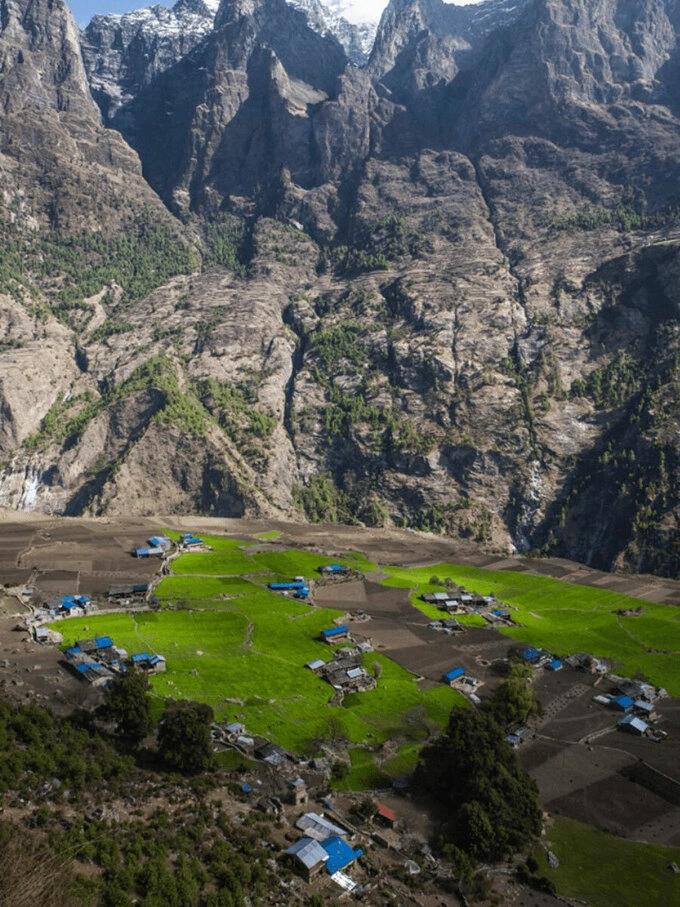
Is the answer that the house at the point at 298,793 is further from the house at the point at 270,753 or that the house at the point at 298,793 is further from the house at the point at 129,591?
the house at the point at 129,591

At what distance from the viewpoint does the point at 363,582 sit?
130 meters

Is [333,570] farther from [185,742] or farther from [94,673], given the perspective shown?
[185,742]

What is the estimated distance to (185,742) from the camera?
58.6 m

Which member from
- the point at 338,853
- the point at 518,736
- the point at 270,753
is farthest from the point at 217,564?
the point at 338,853

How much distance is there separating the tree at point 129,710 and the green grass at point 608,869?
35797 mm

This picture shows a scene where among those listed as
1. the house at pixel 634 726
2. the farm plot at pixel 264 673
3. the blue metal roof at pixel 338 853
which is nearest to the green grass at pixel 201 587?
the farm plot at pixel 264 673

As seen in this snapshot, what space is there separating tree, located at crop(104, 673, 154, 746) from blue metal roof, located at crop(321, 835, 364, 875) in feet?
68.8

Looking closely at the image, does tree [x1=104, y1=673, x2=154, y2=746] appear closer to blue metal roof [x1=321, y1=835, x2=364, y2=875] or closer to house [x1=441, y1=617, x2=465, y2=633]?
blue metal roof [x1=321, y1=835, x2=364, y2=875]

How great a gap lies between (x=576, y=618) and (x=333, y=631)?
154ft

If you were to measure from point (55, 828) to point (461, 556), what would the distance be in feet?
426

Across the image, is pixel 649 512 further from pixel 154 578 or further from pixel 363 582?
pixel 154 578

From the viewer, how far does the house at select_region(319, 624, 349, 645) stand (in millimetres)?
96375

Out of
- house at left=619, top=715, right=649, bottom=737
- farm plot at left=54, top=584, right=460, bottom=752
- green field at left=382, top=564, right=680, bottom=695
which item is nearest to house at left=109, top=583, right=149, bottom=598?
farm plot at left=54, top=584, right=460, bottom=752

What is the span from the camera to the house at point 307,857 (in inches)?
1836
